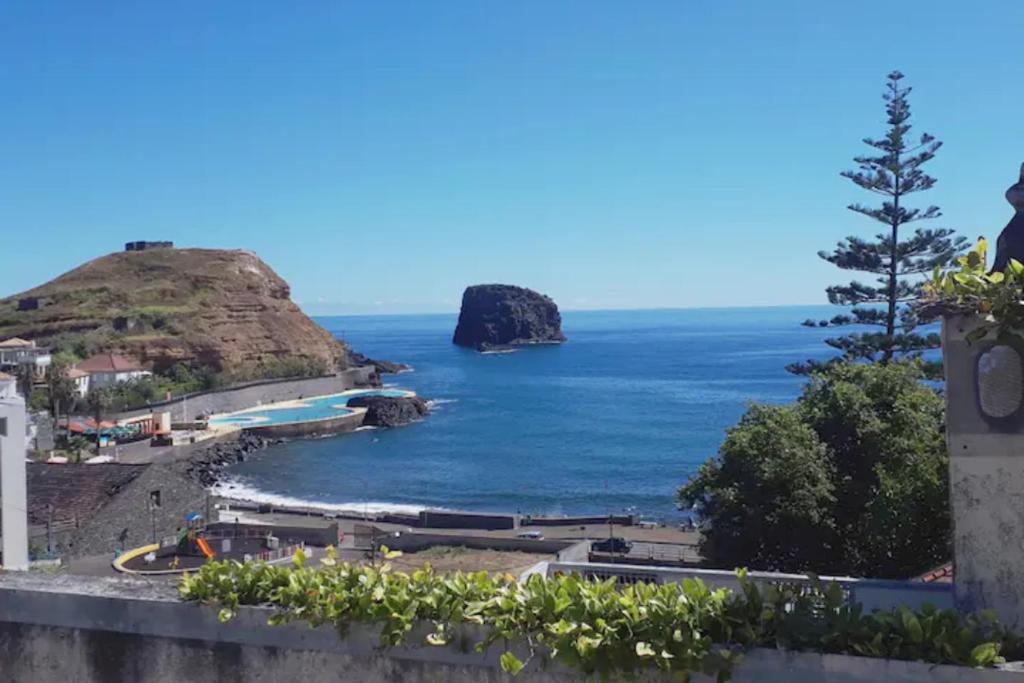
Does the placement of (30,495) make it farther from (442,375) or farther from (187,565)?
(442,375)

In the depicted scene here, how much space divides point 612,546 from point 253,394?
188 feet

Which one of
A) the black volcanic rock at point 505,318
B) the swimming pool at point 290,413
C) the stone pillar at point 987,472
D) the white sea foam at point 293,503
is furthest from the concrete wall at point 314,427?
the black volcanic rock at point 505,318

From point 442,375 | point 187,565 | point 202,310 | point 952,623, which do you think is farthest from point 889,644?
point 442,375

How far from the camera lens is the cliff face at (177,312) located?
87.6m

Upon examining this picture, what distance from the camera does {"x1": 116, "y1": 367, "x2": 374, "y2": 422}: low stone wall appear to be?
71438 millimetres

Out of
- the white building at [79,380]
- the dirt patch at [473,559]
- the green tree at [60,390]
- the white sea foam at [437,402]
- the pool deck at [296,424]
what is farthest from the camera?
the white sea foam at [437,402]

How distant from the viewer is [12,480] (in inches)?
842

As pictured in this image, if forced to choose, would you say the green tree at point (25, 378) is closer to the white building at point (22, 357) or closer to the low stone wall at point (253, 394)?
the white building at point (22, 357)

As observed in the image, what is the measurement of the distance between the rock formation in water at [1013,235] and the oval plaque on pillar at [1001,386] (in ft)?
1.90

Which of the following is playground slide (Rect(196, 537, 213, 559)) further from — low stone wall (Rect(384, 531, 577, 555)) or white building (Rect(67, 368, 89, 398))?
white building (Rect(67, 368, 89, 398))

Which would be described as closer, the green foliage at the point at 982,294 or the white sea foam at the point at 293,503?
the green foliage at the point at 982,294

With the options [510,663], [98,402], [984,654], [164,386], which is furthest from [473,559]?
[164,386]

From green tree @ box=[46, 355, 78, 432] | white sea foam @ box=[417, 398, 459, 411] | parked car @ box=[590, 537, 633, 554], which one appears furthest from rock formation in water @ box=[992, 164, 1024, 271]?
white sea foam @ box=[417, 398, 459, 411]

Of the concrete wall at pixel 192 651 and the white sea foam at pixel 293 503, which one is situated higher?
the concrete wall at pixel 192 651
